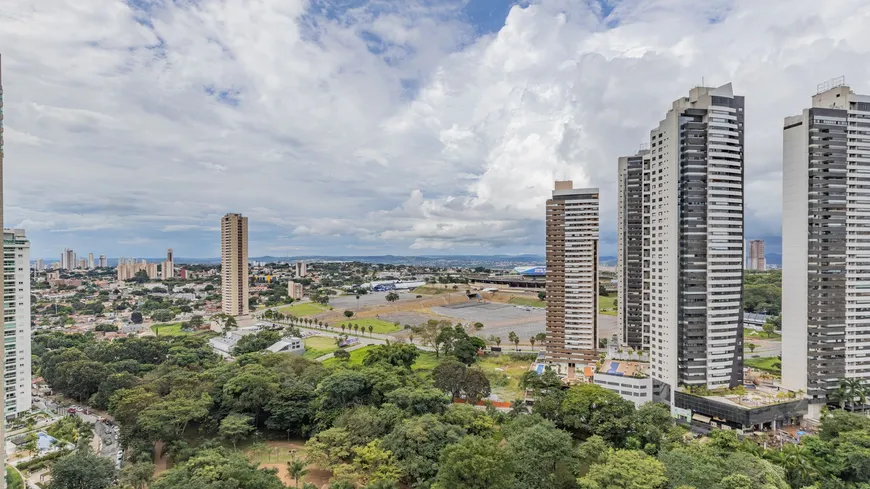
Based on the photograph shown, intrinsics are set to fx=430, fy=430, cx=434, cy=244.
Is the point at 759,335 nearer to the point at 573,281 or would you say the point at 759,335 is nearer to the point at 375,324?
the point at 573,281

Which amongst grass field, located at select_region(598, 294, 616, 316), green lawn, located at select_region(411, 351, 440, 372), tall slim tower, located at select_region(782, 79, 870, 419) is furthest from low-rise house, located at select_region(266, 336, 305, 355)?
grass field, located at select_region(598, 294, 616, 316)

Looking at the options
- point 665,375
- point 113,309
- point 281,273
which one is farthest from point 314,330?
point 281,273

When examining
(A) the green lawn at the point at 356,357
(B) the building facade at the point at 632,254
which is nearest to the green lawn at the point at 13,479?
(A) the green lawn at the point at 356,357

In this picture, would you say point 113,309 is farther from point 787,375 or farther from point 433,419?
point 787,375

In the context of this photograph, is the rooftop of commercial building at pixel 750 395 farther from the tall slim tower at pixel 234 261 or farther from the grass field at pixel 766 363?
the tall slim tower at pixel 234 261

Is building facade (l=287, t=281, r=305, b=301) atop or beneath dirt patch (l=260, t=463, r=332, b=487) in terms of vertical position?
atop

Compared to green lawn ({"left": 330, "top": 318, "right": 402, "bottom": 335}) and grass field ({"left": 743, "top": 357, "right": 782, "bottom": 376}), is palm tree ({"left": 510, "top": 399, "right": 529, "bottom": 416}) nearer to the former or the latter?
grass field ({"left": 743, "top": 357, "right": 782, "bottom": 376})

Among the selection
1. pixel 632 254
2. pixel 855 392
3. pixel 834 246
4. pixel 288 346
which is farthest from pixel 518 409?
pixel 288 346
